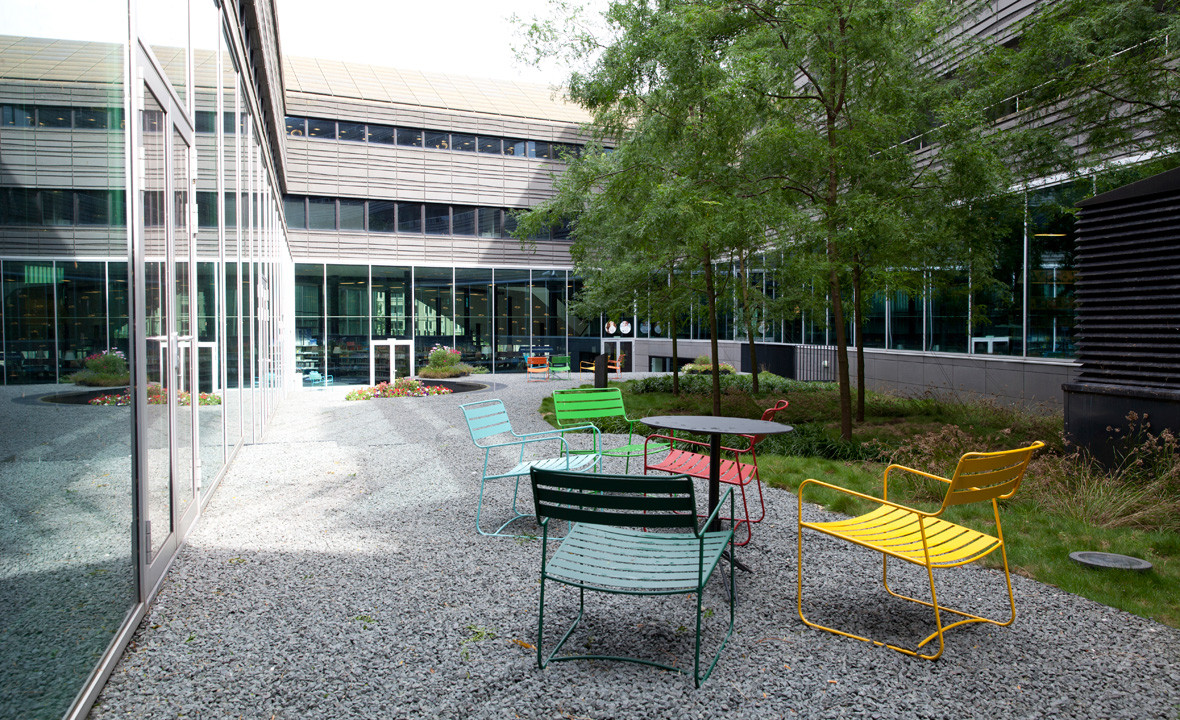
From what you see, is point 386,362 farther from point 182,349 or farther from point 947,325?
point 182,349

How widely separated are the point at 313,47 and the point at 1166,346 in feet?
102

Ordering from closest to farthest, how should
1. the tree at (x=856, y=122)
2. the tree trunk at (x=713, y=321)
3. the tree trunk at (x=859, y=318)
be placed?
the tree at (x=856, y=122) < the tree trunk at (x=859, y=318) < the tree trunk at (x=713, y=321)

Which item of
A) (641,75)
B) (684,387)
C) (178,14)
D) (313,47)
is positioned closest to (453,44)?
(313,47)

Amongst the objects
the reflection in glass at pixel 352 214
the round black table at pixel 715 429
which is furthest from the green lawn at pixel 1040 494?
the reflection in glass at pixel 352 214

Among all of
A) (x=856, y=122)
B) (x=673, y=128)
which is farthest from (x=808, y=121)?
(x=673, y=128)

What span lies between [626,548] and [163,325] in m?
3.10

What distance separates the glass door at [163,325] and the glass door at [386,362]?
1851 cm

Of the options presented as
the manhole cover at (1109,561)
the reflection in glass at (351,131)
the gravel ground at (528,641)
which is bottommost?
the gravel ground at (528,641)

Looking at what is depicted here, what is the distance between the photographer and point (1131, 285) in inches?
274

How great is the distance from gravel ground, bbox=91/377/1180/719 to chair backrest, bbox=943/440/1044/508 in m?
0.72

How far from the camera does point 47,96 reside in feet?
7.80

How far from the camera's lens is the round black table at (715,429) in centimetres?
464

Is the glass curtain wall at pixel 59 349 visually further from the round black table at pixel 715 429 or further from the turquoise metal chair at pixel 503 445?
the round black table at pixel 715 429

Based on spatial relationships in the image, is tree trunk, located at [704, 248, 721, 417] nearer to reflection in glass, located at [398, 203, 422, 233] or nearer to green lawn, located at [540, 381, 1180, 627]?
green lawn, located at [540, 381, 1180, 627]
